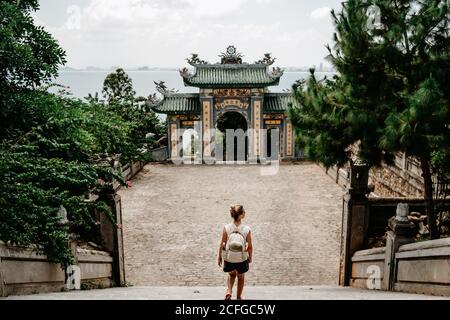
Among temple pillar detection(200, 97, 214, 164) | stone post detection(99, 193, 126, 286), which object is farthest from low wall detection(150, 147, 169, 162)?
stone post detection(99, 193, 126, 286)

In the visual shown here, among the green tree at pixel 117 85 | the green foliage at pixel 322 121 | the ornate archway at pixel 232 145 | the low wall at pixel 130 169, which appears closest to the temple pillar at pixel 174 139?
the ornate archway at pixel 232 145

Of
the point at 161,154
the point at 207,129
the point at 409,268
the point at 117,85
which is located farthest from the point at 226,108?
the point at 409,268

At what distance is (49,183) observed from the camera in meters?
5.91

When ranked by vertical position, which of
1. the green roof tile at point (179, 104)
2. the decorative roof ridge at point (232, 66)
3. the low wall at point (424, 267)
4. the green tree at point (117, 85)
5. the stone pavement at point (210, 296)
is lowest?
the stone pavement at point (210, 296)

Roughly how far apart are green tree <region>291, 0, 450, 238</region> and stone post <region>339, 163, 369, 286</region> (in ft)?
5.62

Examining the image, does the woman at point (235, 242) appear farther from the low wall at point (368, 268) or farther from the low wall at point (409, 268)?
the low wall at point (368, 268)

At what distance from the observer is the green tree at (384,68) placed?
534 cm

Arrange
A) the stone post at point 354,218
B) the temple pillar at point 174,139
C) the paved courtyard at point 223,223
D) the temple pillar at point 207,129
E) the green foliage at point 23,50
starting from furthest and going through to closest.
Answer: the temple pillar at point 174,139 < the temple pillar at point 207,129 < the paved courtyard at point 223,223 < the stone post at point 354,218 < the green foliage at point 23,50

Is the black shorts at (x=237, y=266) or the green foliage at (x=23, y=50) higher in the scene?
the green foliage at (x=23, y=50)

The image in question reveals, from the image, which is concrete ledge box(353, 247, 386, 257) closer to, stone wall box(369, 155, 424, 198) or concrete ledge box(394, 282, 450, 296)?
concrete ledge box(394, 282, 450, 296)

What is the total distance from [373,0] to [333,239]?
7129mm

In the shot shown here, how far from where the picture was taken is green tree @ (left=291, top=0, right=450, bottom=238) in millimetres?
5340

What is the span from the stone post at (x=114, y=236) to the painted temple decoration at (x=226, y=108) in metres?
14.5

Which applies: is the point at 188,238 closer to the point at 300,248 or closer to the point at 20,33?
the point at 300,248
